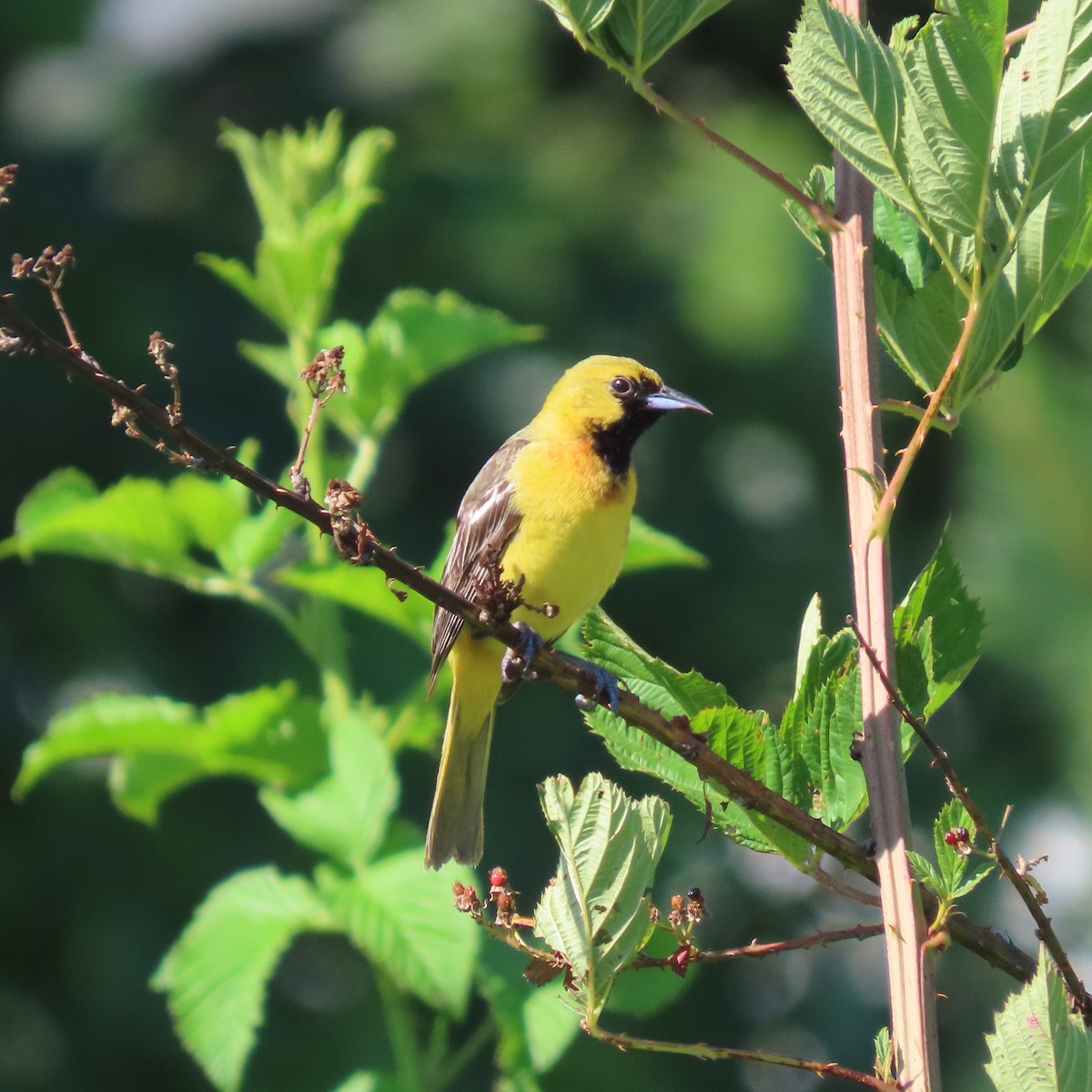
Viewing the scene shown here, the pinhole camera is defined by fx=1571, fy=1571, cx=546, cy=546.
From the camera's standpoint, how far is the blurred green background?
24.8ft

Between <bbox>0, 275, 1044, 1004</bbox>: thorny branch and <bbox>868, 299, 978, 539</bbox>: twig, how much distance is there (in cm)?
26

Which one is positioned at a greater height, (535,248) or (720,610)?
(535,248)

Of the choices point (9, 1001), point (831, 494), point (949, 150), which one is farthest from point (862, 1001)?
point (949, 150)

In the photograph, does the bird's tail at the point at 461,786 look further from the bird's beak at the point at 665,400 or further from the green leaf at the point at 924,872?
the green leaf at the point at 924,872

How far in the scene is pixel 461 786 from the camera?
3.88 m

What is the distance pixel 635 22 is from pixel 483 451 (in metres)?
6.97

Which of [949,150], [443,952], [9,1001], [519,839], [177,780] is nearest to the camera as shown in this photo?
[949,150]

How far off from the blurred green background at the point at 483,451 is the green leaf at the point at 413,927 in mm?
3238

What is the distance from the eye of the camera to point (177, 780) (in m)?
3.50

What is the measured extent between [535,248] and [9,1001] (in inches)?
195

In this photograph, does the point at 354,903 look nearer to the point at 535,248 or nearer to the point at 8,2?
the point at 535,248

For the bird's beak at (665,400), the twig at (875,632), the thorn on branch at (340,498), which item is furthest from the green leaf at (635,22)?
the bird's beak at (665,400)

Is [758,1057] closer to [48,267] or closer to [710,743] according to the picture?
[710,743]

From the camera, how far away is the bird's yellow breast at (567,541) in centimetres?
363
